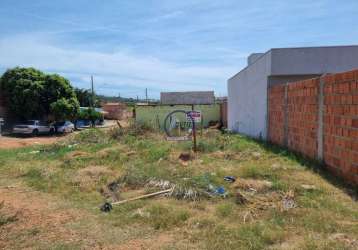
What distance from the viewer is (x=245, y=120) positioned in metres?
18.3

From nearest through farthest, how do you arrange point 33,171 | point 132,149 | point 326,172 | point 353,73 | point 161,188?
1. point 353,73
2. point 161,188
3. point 326,172
4. point 33,171
5. point 132,149

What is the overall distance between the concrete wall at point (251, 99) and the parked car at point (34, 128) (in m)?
15.7

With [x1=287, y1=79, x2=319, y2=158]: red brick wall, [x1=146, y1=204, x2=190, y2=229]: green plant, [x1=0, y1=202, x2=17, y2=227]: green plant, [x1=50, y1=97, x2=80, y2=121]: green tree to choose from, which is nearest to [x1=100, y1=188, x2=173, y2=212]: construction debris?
[x1=146, y1=204, x2=190, y2=229]: green plant

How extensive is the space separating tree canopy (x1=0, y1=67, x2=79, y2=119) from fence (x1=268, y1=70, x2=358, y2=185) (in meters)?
23.7

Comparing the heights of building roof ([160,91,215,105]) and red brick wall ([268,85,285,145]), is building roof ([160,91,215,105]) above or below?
above

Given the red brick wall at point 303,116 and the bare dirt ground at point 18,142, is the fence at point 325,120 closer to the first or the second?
the red brick wall at point 303,116

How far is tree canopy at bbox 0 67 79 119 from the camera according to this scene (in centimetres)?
2961

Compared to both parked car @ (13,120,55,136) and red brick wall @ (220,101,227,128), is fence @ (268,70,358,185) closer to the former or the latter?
red brick wall @ (220,101,227,128)

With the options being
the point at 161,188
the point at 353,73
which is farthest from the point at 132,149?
the point at 353,73

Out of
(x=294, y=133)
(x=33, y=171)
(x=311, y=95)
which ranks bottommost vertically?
(x=33, y=171)

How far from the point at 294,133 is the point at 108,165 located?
539 centimetres

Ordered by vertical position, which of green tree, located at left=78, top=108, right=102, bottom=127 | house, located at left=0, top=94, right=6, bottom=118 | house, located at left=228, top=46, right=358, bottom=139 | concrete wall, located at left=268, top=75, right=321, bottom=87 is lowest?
green tree, located at left=78, top=108, right=102, bottom=127

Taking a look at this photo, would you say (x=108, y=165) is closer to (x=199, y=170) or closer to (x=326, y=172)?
(x=199, y=170)

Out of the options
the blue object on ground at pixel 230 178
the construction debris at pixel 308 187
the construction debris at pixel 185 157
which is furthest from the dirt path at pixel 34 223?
the construction debris at pixel 185 157
